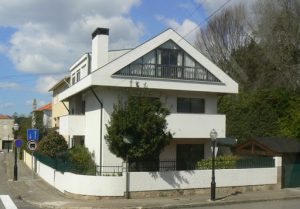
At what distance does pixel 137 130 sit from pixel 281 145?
34.5 ft

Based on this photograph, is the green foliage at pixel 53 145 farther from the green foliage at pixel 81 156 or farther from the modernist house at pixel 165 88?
the green foliage at pixel 81 156

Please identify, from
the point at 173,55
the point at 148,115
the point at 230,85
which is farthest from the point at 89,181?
the point at 230,85

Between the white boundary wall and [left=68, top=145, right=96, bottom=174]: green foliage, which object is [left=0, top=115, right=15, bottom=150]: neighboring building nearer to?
[left=68, top=145, right=96, bottom=174]: green foliage

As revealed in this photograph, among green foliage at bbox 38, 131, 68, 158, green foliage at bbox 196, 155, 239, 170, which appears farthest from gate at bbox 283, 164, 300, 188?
green foliage at bbox 38, 131, 68, 158

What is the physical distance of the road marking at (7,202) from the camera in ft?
67.1

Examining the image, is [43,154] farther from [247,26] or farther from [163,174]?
[247,26]

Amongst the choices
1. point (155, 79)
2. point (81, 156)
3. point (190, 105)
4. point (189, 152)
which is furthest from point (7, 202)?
point (190, 105)

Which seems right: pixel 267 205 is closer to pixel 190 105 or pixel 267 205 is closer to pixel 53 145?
pixel 190 105

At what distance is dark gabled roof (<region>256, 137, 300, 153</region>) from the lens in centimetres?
2806

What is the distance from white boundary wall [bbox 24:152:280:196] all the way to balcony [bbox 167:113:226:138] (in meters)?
4.01

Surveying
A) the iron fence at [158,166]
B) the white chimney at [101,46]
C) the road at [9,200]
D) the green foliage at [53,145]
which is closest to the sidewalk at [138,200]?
the road at [9,200]

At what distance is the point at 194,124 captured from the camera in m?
28.2

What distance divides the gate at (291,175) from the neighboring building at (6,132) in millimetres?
92957

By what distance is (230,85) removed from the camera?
96.7 feet
